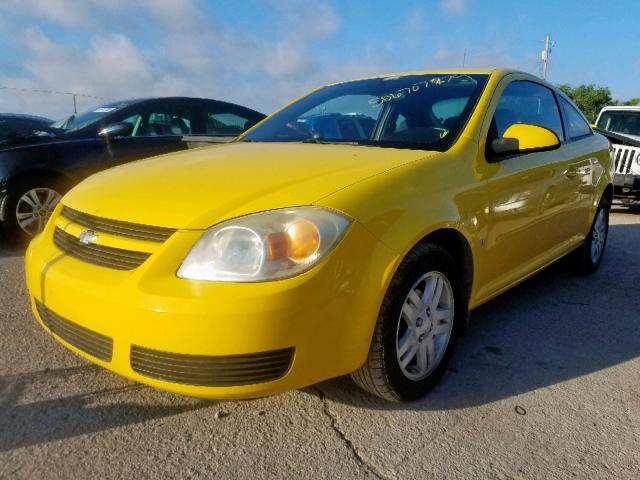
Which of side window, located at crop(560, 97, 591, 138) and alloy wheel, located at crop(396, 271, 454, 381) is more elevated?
side window, located at crop(560, 97, 591, 138)

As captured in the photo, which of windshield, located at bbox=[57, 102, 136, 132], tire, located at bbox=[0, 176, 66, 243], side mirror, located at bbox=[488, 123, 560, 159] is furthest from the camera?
windshield, located at bbox=[57, 102, 136, 132]

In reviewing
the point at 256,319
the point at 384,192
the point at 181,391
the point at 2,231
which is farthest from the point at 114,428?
the point at 2,231

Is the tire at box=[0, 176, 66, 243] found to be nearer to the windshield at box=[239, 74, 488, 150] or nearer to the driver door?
the windshield at box=[239, 74, 488, 150]

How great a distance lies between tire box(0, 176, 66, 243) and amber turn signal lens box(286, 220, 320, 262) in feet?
11.7

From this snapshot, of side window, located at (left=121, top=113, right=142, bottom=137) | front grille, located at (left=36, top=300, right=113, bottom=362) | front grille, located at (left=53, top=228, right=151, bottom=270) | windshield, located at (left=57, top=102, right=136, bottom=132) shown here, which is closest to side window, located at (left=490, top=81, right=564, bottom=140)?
front grille, located at (left=53, top=228, right=151, bottom=270)

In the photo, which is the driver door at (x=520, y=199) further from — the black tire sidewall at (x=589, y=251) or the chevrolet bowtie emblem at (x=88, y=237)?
the chevrolet bowtie emblem at (x=88, y=237)

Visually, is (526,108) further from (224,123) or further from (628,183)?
(628,183)

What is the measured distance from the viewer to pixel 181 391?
74.1 inches

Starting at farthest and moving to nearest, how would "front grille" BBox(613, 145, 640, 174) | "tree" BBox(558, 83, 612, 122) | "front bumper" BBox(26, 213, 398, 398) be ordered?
"tree" BBox(558, 83, 612, 122) → "front grille" BBox(613, 145, 640, 174) → "front bumper" BBox(26, 213, 398, 398)

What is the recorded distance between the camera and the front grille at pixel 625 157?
314 inches

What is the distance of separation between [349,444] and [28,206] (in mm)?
3774

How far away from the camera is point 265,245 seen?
1.84 metres

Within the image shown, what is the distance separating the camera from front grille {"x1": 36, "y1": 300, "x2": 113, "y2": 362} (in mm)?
1950

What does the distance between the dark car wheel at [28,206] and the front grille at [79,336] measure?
2.67m
